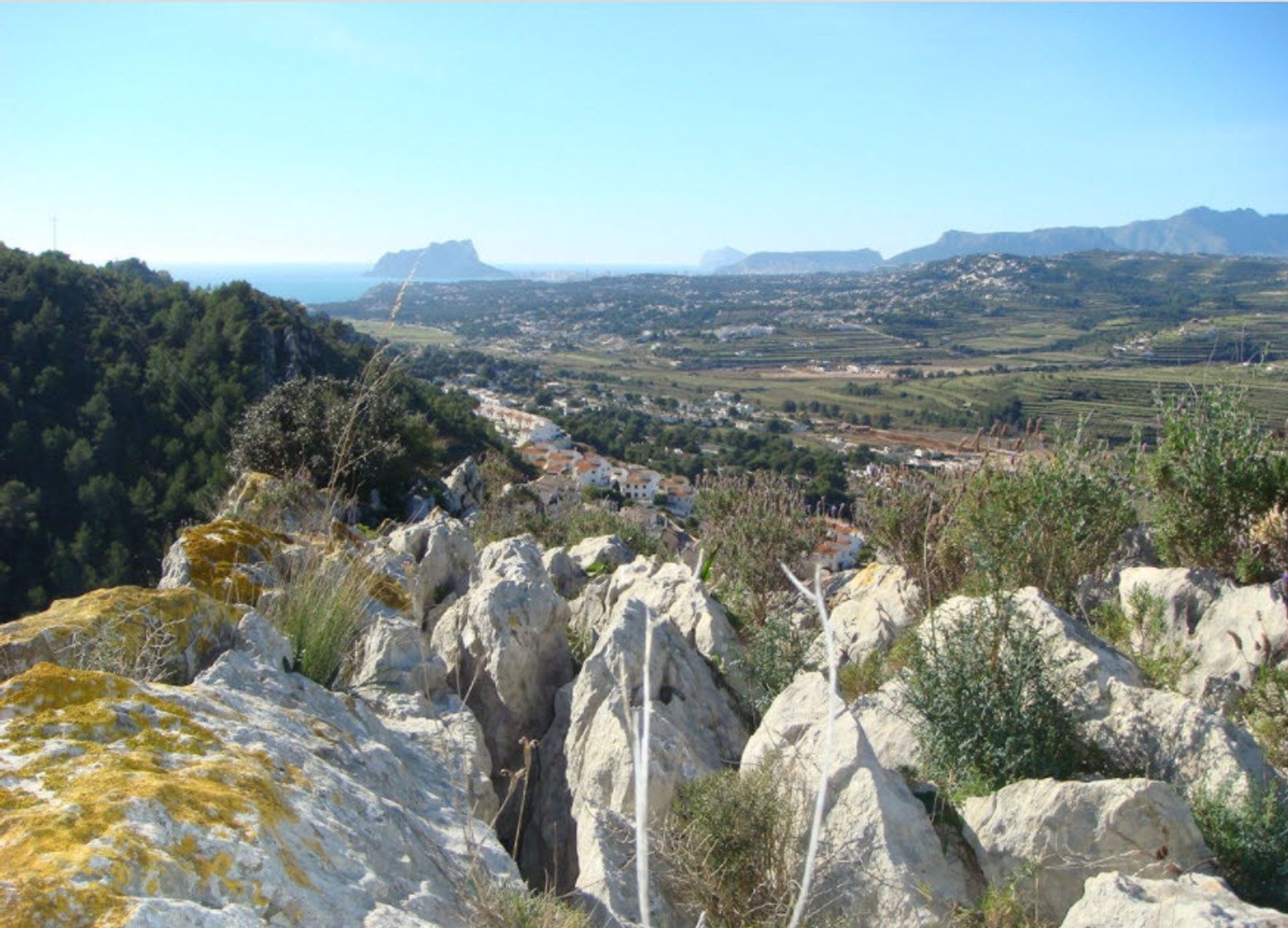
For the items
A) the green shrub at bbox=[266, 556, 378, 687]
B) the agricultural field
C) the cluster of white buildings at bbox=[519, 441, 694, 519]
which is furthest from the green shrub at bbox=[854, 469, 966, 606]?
the cluster of white buildings at bbox=[519, 441, 694, 519]

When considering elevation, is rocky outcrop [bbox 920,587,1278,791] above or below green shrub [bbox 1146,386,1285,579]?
below

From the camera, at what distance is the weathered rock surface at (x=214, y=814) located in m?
1.98

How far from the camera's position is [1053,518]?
659cm

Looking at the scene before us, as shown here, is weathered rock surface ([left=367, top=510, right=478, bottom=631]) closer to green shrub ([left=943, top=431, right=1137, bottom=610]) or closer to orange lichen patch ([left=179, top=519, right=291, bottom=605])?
orange lichen patch ([left=179, top=519, right=291, bottom=605])

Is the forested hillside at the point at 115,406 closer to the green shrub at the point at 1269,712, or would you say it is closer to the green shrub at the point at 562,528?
the green shrub at the point at 562,528

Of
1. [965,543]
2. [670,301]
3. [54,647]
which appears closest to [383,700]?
[54,647]

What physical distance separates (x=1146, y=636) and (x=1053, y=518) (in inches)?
44.8

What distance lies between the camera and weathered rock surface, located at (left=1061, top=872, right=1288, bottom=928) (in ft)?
8.80

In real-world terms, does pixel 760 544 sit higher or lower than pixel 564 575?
higher

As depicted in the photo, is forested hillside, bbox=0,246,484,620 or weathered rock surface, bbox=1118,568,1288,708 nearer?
weathered rock surface, bbox=1118,568,1288,708

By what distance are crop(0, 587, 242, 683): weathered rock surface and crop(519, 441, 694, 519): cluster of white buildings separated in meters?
31.5

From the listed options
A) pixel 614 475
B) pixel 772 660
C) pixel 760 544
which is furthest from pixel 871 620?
pixel 614 475

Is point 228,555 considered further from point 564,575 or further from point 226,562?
point 564,575

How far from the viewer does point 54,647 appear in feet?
11.9
